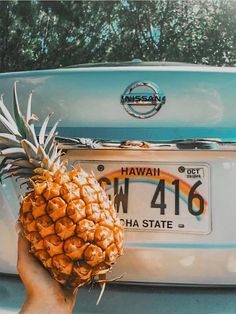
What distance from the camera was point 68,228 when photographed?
4.75 ft

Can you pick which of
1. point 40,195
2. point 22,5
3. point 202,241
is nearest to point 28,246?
point 40,195

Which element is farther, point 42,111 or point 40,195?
point 42,111

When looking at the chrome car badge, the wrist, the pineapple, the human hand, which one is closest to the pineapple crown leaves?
the pineapple

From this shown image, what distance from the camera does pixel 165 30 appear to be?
16828 mm

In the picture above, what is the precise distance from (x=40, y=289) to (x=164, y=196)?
2.50 ft

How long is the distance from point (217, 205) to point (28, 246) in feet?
2.93

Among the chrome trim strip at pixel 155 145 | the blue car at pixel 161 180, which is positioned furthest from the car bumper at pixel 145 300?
the chrome trim strip at pixel 155 145

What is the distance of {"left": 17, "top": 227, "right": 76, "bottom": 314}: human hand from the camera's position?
1.53 metres

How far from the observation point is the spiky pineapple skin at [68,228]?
4.75 feet

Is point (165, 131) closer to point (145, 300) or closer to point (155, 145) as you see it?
point (155, 145)

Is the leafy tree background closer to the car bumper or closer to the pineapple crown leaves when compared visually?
the car bumper

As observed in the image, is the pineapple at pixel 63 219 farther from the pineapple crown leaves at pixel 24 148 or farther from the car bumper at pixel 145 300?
the car bumper at pixel 145 300

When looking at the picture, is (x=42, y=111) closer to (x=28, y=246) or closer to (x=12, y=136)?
(x=12, y=136)

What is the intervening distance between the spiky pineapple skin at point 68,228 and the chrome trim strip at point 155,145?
1.93 feet
